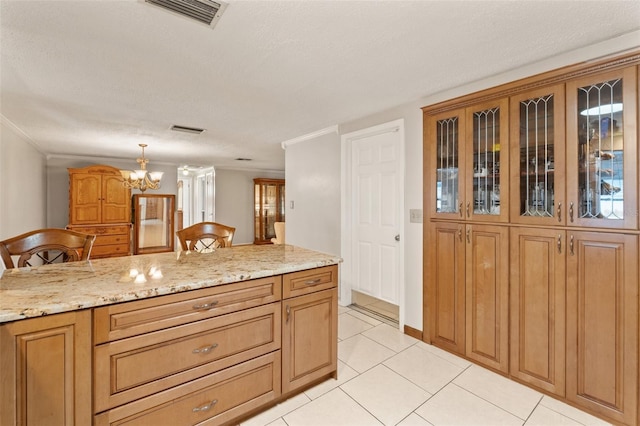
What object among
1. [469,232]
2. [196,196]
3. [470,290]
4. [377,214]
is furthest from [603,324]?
[196,196]

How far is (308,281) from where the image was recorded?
6.39ft

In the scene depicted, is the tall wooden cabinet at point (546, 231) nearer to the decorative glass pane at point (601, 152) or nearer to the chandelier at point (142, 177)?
the decorative glass pane at point (601, 152)

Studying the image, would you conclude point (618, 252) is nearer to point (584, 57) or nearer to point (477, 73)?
point (584, 57)

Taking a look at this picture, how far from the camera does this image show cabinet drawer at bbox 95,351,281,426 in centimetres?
139

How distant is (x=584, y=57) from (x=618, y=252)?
1254mm

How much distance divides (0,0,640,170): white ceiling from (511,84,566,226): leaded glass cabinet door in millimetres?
317

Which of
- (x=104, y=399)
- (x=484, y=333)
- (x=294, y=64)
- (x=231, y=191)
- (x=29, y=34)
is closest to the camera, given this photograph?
(x=104, y=399)

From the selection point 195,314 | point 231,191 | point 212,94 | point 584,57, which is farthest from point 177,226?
point 584,57

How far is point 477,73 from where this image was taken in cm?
229

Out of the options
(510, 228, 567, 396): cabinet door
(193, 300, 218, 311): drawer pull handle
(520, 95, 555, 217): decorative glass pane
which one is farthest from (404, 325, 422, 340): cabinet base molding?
(193, 300, 218, 311): drawer pull handle

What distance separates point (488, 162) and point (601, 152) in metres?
0.67

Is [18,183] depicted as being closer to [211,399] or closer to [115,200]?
[115,200]

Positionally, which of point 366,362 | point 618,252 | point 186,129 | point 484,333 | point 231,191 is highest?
point 186,129

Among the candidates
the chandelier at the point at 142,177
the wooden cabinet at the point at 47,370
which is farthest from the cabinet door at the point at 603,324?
the chandelier at the point at 142,177
